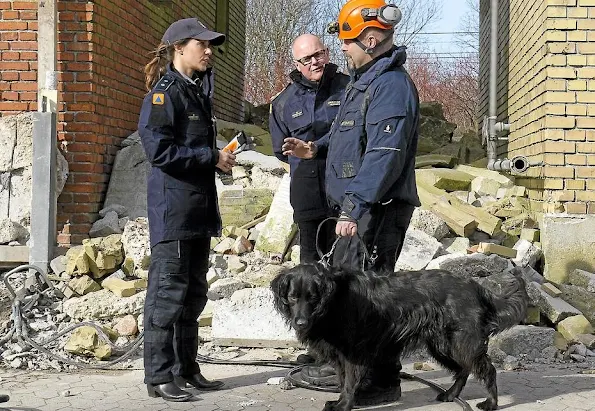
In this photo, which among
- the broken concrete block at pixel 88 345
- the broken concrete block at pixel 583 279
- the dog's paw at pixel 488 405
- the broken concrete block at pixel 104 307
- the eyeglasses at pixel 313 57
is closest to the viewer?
the dog's paw at pixel 488 405

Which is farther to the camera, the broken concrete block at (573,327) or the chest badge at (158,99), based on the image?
the broken concrete block at (573,327)

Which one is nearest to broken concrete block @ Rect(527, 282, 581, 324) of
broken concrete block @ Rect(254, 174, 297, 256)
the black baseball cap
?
broken concrete block @ Rect(254, 174, 297, 256)

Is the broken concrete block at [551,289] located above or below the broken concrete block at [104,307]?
above

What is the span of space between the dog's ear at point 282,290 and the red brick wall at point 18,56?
500cm

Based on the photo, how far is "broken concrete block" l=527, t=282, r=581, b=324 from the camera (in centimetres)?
675

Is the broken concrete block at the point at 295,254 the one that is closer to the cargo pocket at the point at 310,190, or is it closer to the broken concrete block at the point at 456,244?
the broken concrete block at the point at 456,244

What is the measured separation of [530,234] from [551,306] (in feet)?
4.68

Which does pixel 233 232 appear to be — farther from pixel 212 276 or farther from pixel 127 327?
pixel 127 327

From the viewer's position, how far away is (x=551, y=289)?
7.18 m

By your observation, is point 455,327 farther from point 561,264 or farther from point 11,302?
point 11,302

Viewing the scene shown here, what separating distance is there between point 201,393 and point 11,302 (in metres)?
2.87

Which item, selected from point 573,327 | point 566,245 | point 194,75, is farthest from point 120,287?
point 566,245

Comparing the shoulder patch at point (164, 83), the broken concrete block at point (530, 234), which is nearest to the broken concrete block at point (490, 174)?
the broken concrete block at point (530, 234)

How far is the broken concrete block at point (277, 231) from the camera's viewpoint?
7824 mm
